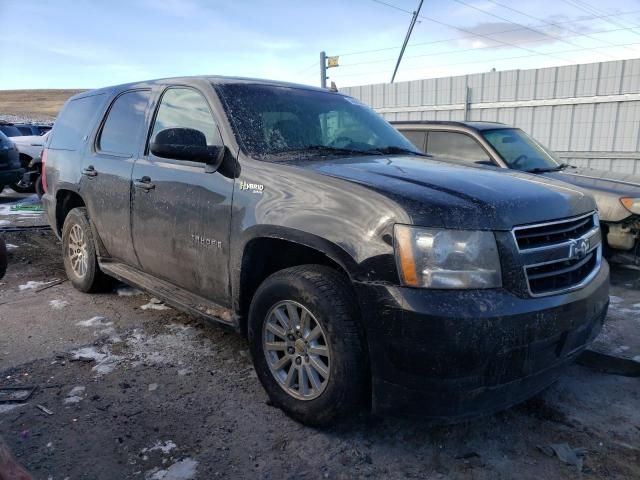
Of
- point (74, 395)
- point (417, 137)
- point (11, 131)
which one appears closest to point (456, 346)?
point (74, 395)

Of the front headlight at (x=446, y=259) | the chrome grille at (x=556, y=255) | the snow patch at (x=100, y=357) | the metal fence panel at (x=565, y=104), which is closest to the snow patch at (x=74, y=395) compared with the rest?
the snow patch at (x=100, y=357)

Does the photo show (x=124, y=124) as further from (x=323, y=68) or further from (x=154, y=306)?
(x=323, y=68)

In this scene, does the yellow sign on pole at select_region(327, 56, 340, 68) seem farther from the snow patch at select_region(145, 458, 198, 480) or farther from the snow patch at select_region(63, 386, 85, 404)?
the snow patch at select_region(145, 458, 198, 480)

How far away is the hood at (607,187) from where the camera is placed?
17.5 feet

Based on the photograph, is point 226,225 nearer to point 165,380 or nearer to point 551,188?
point 165,380

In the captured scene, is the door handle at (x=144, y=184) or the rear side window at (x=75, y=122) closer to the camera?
the door handle at (x=144, y=184)

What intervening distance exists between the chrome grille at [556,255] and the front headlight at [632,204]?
293 centimetres

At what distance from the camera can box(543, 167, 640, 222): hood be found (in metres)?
5.34

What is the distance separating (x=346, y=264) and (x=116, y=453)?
1.48m

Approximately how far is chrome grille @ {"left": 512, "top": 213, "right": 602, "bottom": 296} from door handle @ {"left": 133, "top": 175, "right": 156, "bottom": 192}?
2.55m

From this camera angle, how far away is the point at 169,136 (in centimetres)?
315

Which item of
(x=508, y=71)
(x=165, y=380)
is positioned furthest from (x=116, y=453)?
(x=508, y=71)

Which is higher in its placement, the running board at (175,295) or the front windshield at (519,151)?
the front windshield at (519,151)

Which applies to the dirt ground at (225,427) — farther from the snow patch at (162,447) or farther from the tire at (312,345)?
the tire at (312,345)
